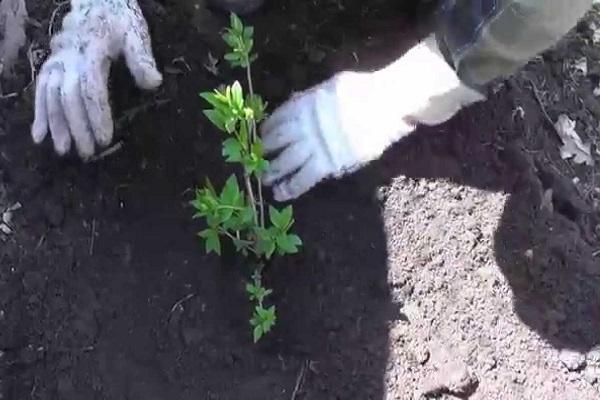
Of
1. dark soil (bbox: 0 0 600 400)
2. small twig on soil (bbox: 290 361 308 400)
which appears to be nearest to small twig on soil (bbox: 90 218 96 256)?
dark soil (bbox: 0 0 600 400)

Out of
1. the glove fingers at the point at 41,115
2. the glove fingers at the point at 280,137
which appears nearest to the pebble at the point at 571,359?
the glove fingers at the point at 280,137

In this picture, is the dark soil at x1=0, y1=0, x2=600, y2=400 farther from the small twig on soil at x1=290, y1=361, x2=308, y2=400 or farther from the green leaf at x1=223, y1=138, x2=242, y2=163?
the green leaf at x1=223, y1=138, x2=242, y2=163

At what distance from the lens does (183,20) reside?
201 cm

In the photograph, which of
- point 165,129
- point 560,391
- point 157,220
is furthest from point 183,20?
point 560,391

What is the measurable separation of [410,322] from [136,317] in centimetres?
42

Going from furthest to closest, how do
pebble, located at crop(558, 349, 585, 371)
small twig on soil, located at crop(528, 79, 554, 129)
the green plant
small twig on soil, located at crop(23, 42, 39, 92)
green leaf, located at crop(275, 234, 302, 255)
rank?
small twig on soil, located at crop(528, 79, 554, 129) < small twig on soil, located at crop(23, 42, 39, 92) < pebble, located at crop(558, 349, 585, 371) < green leaf, located at crop(275, 234, 302, 255) < the green plant

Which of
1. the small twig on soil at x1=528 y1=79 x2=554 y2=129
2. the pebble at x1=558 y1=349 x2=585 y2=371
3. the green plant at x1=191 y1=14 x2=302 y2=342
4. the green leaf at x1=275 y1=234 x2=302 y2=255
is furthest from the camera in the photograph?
the small twig on soil at x1=528 y1=79 x2=554 y2=129

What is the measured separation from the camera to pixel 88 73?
180 centimetres

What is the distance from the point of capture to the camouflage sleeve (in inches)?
64.9

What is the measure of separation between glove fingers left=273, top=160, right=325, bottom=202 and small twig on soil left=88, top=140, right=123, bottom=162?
25 cm

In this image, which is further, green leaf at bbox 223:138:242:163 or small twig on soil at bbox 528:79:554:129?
small twig on soil at bbox 528:79:554:129

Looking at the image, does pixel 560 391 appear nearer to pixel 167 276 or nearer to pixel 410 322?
pixel 410 322

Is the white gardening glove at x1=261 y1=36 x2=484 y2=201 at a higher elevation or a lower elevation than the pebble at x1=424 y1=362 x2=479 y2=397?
higher

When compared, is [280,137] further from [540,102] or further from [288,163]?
[540,102]
